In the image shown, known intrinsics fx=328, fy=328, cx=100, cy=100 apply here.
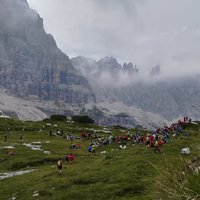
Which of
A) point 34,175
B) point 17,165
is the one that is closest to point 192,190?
point 34,175

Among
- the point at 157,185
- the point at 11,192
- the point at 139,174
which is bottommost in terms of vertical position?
the point at 11,192

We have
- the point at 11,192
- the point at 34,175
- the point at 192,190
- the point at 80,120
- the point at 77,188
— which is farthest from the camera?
the point at 80,120

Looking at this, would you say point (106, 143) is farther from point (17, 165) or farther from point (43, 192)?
point (43, 192)

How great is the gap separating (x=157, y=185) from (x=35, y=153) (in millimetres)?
49449

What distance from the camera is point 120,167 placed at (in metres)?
32.6

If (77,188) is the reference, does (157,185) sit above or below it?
above

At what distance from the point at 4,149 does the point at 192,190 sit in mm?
56560

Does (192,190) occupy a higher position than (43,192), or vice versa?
(192,190)

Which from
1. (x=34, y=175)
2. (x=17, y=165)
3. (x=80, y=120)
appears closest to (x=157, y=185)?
(x=34, y=175)

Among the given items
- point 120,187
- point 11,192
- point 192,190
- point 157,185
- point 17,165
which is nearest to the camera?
point 192,190

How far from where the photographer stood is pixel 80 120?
445 ft

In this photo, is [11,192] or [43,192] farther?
[11,192]

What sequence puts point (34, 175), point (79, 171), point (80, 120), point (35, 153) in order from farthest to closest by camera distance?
point (80, 120) → point (35, 153) → point (34, 175) → point (79, 171)

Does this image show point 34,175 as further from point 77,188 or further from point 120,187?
point 120,187
